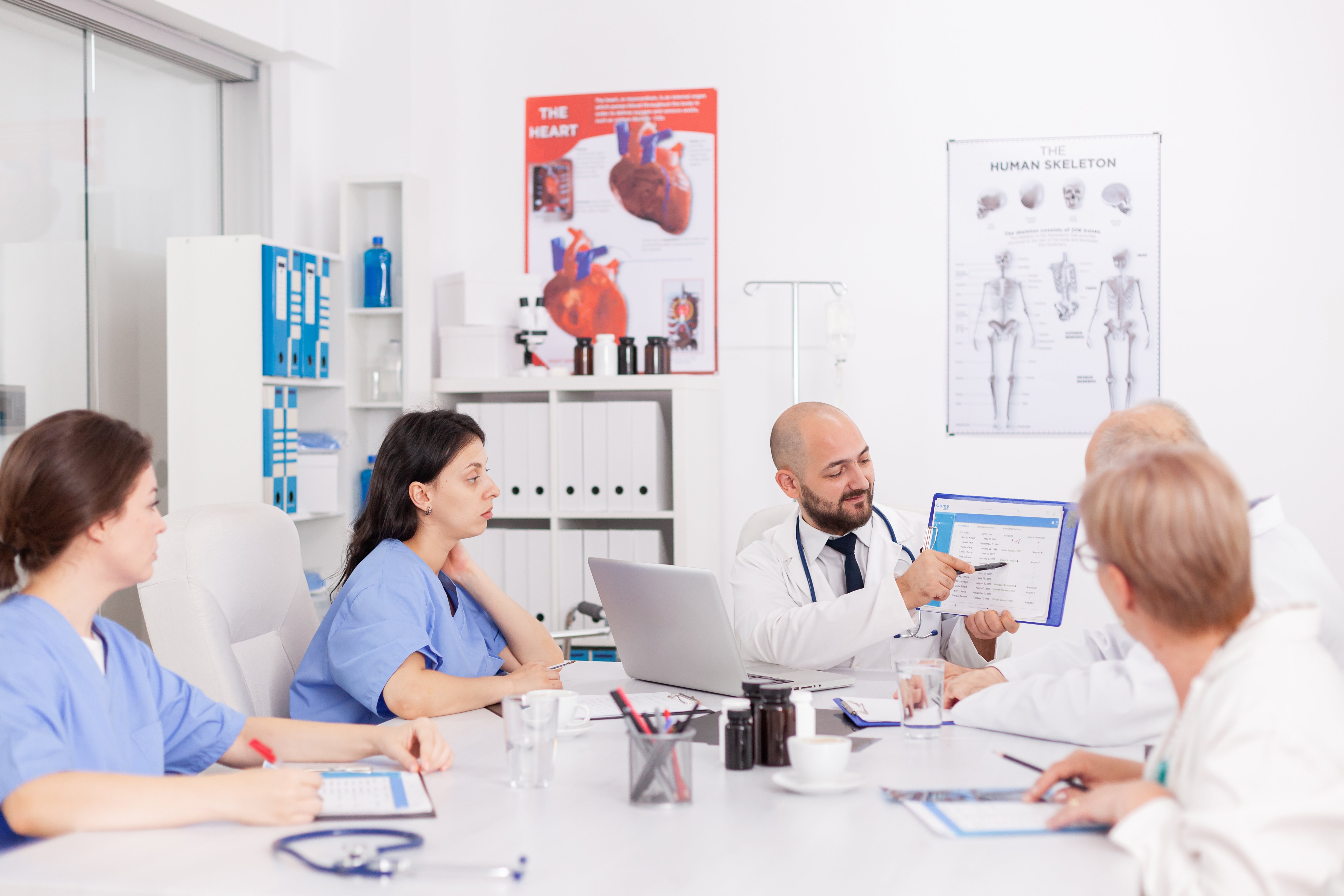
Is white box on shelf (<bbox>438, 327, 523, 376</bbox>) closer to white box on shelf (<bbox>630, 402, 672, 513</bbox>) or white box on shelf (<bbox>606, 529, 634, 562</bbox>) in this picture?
white box on shelf (<bbox>630, 402, 672, 513</bbox>)

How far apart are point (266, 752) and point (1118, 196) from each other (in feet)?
10.4

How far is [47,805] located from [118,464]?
0.43 meters

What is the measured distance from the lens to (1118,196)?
365 cm

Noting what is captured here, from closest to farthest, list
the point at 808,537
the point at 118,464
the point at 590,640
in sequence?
1. the point at 118,464
2. the point at 808,537
3. the point at 590,640

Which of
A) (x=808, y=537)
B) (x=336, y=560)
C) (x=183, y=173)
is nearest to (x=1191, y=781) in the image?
(x=808, y=537)

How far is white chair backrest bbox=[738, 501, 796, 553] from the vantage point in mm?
2750

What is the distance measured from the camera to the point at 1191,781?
43.7 inches

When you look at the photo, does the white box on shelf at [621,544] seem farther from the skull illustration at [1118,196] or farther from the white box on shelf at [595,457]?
the skull illustration at [1118,196]

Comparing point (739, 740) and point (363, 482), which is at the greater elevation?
point (363, 482)

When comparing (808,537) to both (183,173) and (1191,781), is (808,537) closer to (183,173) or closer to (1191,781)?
(1191,781)

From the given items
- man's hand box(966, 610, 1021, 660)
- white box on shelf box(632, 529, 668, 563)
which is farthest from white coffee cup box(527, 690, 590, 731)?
white box on shelf box(632, 529, 668, 563)

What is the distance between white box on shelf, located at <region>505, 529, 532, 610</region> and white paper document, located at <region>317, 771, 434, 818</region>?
2124mm

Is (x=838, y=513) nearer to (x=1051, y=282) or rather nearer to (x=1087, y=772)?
(x=1087, y=772)

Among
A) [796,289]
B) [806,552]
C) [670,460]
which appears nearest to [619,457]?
[670,460]
